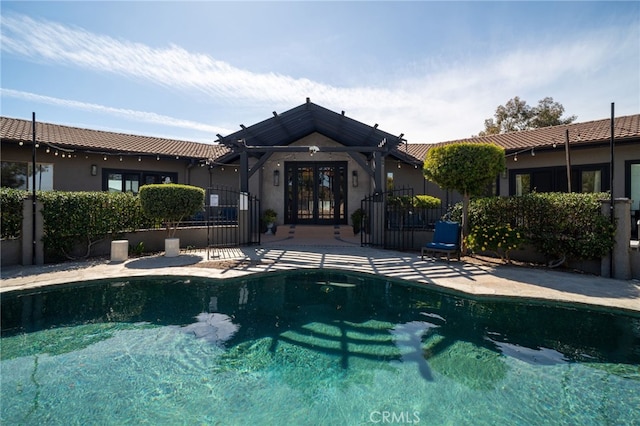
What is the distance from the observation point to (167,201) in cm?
1004

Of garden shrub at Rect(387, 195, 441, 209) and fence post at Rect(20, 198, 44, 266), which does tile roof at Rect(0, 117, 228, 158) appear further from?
garden shrub at Rect(387, 195, 441, 209)

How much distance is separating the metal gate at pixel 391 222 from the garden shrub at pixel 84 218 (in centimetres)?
828

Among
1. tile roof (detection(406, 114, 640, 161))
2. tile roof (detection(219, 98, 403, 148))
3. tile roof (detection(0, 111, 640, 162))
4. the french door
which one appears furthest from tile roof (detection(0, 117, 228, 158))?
tile roof (detection(406, 114, 640, 161))

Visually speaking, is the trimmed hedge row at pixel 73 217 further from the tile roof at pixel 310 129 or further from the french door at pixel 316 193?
the french door at pixel 316 193

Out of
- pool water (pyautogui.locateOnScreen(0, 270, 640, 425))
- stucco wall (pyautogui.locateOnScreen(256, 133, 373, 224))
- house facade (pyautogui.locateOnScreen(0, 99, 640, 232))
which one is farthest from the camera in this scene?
stucco wall (pyautogui.locateOnScreen(256, 133, 373, 224))

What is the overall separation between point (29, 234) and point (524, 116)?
34.9m

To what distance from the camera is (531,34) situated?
11430 millimetres

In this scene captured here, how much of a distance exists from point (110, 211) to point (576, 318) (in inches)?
478

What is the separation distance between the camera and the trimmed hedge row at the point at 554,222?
7.69m

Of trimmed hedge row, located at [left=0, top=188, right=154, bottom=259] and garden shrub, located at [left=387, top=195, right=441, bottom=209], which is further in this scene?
garden shrub, located at [left=387, top=195, right=441, bottom=209]

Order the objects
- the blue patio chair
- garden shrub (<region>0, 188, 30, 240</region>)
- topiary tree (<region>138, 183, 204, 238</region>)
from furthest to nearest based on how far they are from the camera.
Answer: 1. topiary tree (<region>138, 183, 204, 238</region>)
2. the blue patio chair
3. garden shrub (<region>0, 188, 30, 240</region>)

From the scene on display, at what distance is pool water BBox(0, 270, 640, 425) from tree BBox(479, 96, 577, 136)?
28.1 meters

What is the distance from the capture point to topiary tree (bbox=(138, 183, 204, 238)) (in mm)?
10000

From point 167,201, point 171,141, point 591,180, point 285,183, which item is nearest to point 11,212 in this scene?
point 167,201
